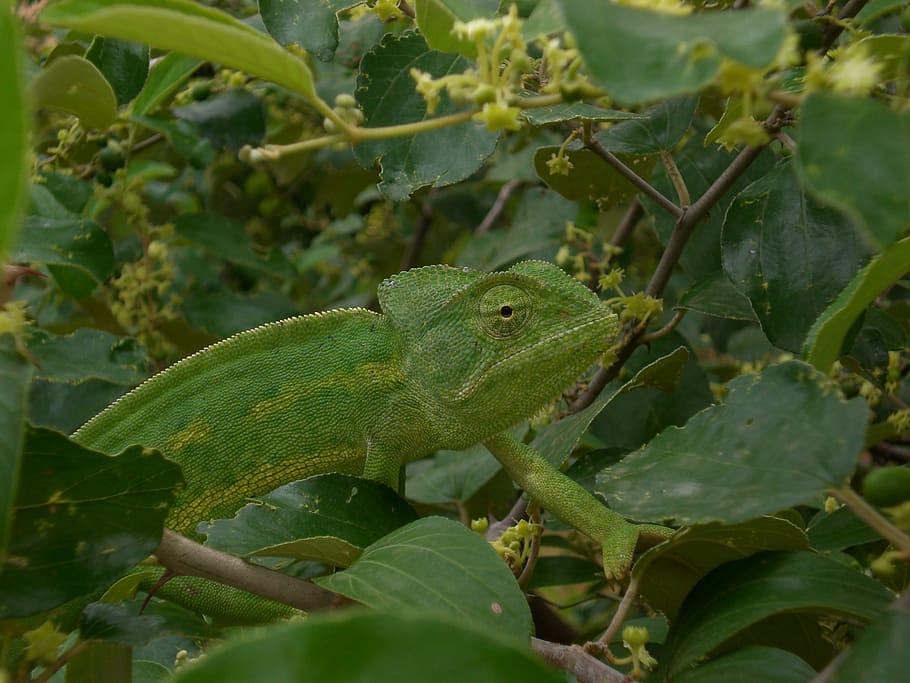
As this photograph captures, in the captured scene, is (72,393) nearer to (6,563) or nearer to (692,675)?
(6,563)

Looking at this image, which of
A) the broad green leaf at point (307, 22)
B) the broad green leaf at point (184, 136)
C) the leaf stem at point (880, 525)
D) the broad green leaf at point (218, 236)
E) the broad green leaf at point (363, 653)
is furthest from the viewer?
the broad green leaf at point (218, 236)

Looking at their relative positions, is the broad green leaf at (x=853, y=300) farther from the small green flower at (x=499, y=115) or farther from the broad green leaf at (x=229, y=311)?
the broad green leaf at (x=229, y=311)

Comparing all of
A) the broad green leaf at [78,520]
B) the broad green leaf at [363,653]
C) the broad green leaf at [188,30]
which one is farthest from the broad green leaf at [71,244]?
the broad green leaf at [363,653]

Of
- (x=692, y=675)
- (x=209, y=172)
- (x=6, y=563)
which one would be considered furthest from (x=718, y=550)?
(x=209, y=172)

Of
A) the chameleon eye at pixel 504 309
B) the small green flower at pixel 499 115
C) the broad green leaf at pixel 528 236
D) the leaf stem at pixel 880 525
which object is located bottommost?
the broad green leaf at pixel 528 236

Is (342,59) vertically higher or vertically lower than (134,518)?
higher

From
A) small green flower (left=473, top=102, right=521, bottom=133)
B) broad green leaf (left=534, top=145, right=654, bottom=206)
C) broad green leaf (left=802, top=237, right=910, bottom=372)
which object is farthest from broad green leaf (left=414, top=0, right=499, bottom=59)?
broad green leaf (left=534, top=145, right=654, bottom=206)
